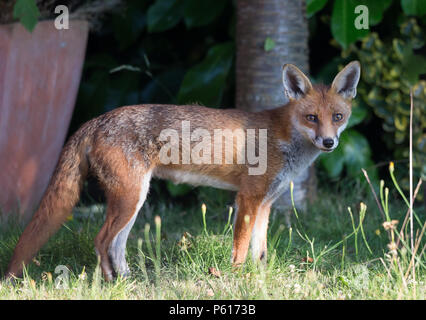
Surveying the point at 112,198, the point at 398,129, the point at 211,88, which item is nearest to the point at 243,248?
the point at 112,198

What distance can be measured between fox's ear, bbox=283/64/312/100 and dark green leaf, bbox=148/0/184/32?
2.41 metres

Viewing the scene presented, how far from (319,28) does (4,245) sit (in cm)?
432

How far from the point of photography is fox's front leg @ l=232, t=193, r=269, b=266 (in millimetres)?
3912

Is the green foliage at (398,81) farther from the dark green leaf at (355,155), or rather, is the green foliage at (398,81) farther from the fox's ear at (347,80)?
the fox's ear at (347,80)

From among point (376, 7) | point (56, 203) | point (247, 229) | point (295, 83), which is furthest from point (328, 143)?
point (376, 7)

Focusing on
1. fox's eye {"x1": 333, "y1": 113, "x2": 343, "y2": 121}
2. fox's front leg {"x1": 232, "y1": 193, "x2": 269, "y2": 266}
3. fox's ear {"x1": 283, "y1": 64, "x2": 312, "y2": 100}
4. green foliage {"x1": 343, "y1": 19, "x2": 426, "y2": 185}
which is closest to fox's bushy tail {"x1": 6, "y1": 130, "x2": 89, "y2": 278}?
fox's front leg {"x1": 232, "y1": 193, "x2": 269, "y2": 266}

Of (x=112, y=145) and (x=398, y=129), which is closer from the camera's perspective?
(x=112, y=145)

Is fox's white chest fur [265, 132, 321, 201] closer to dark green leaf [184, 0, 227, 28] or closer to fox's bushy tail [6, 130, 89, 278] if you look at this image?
fox's bushy tail [6, 130, 89, 278]

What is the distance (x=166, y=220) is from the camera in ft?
18.6

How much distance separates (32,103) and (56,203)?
180cm

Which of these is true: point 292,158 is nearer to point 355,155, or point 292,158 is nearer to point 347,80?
point 347,80

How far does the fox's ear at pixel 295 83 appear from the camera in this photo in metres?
4.03
